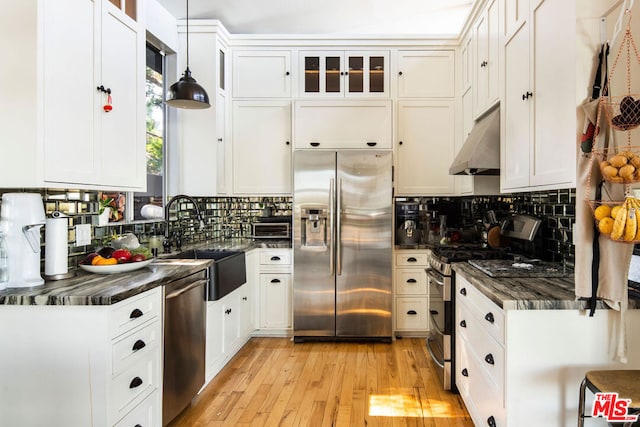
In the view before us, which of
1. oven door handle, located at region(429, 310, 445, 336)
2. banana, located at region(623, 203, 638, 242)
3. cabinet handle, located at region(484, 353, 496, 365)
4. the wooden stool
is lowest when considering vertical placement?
oven door handle, located at region(429, 310, 445, 336)

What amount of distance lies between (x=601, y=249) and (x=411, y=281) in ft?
7.79

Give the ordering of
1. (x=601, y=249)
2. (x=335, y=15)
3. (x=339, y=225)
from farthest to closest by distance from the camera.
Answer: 1. (x=335, y=15)
2. (x=339, y=225)
3. (x=601, y=249)

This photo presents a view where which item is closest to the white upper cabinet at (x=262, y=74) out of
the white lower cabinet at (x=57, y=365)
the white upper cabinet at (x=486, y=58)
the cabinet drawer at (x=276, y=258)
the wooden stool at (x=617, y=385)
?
the cabinet drawer at (x=276, y=258)

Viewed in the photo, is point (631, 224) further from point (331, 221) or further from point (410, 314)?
point (410, 314)

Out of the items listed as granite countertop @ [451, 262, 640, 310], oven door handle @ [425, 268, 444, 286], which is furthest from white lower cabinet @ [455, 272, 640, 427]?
oven door handle @ [425, 268, 444, 286]

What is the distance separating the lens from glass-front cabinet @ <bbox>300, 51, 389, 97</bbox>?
4.01 m

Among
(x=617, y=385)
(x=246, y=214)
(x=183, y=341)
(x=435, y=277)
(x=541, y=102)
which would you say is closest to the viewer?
(x=617, y=385)

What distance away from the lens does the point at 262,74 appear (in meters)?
4.06

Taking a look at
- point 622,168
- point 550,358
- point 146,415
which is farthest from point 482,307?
point 146,415

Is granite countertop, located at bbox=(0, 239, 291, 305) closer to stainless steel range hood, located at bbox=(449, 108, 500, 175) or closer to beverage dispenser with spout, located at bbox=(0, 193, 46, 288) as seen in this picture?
beverage dispenser with spout, located at bbox=(0, 193, 46, 288)

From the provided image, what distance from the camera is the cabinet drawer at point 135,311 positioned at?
176cm

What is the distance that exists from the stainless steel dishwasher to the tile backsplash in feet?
2.08

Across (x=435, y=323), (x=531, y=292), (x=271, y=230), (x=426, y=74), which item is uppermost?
(x=426, y=74)

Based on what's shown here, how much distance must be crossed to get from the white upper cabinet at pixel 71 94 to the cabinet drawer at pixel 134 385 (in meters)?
0.93
